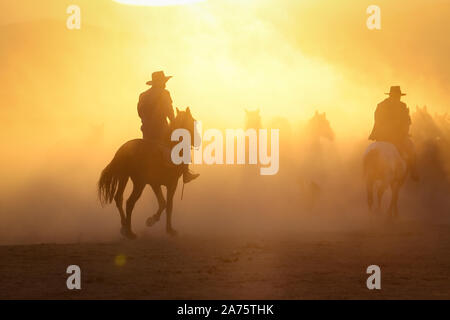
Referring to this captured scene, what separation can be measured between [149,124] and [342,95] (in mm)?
46222

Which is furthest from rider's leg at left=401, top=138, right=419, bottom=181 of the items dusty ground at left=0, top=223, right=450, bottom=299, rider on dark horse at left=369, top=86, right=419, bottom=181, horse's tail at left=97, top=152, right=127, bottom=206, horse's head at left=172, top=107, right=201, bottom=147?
horse's tail at left=97, top=152, right=127, bottom=206

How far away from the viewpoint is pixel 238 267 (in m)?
14.3

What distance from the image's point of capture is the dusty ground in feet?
40.0

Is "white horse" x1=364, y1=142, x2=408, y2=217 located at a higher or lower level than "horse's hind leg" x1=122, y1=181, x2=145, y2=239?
higher

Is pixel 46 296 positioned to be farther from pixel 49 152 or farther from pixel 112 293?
pixel 49 152

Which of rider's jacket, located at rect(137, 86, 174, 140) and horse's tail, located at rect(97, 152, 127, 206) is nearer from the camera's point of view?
horse's tail, located at rect(97, 152, 127, 206)

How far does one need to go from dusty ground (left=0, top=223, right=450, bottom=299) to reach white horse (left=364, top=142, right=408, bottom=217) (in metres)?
2.83

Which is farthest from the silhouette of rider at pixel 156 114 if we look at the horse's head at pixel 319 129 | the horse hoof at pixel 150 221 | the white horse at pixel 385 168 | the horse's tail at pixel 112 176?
the horse's head at pixel 319 129

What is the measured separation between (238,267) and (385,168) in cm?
833

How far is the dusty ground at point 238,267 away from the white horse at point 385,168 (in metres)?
2.83

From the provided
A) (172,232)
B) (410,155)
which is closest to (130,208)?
(172,232)

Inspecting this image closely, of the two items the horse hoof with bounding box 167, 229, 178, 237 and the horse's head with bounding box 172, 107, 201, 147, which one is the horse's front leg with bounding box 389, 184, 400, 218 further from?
the horse's head with bounding box 172, 107, 201, 147

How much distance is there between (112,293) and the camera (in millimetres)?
12086

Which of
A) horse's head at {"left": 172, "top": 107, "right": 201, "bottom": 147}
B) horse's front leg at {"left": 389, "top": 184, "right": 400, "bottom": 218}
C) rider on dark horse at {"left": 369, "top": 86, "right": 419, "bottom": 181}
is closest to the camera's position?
horse's head at {"left": 172, "top": 107, "right": 201, "bottom": 147}
